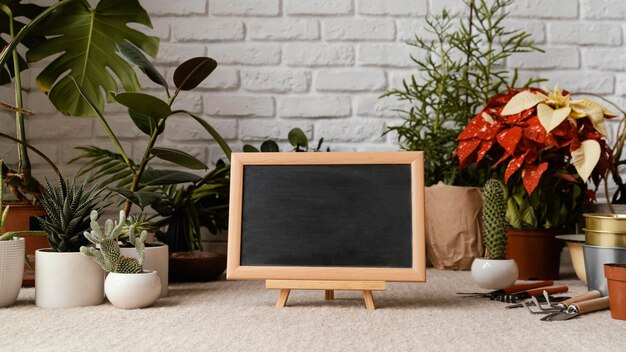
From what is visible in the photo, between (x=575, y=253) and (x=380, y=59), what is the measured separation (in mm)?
847

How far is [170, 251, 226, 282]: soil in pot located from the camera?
1.49m

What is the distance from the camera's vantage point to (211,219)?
172 cm

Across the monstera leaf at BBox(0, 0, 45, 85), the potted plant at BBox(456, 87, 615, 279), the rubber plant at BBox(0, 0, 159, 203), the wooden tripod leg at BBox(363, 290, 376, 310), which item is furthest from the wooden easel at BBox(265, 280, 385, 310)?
the monstera leaf at BBox(0, 0, 45, 85)

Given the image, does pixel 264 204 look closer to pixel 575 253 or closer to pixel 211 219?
pixel 211 219

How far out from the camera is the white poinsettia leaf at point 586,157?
4.70ft

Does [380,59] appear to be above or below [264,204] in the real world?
above

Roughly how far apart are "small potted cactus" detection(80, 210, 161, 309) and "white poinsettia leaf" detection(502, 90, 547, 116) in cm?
91

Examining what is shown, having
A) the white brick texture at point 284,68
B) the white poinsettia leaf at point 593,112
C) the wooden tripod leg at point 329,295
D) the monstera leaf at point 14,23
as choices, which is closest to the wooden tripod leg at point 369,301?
the wooden tripod leg at point 329,295

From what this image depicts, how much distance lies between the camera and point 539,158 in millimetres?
1506

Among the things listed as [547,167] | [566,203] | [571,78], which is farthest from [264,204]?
[571,78]

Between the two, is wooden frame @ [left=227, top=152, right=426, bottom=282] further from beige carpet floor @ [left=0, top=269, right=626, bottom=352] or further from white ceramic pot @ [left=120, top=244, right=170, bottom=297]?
white ceramic pot @ [left=120, top=244, right=170, bottom=297]

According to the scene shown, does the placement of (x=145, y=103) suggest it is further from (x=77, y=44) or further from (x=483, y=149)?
(x=483, y=149)

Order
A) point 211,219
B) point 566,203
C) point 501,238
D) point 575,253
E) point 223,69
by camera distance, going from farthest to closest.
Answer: point 223,69 → point 211,219 → point 566,203 → point 575,253 → point 501,238

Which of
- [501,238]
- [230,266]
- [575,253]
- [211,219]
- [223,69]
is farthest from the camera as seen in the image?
[223,69]
